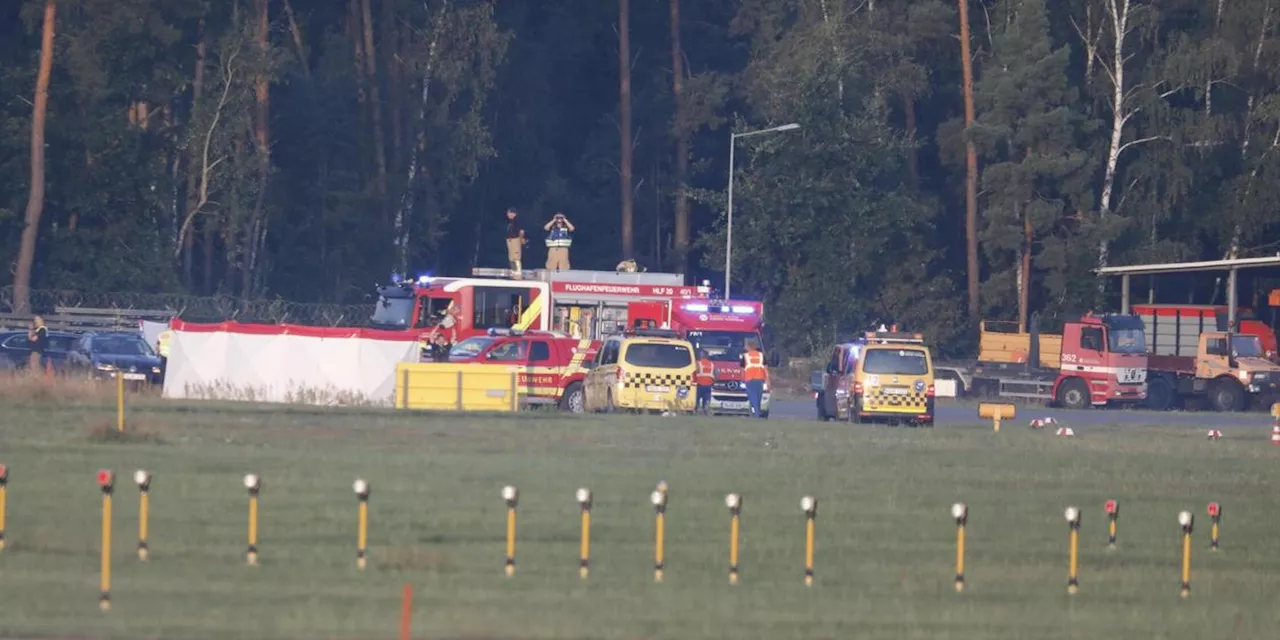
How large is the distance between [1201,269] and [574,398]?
91.7 feet

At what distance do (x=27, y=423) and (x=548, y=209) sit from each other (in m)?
51.8

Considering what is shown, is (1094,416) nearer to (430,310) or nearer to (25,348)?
(430,310)

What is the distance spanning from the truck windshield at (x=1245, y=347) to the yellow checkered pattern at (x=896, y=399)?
19.4 m

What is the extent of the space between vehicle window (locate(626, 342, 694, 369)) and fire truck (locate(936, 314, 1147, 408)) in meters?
18.4

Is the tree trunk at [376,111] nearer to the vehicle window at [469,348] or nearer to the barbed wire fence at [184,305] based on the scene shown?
the barbed wire fence at [184,305]

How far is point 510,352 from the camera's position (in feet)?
127

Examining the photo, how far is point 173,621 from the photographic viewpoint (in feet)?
44.0

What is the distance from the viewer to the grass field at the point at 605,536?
14.3 meters

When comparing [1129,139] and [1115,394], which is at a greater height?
[1129,139]

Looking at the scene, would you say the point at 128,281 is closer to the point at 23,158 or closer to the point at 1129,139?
the point at 23,158

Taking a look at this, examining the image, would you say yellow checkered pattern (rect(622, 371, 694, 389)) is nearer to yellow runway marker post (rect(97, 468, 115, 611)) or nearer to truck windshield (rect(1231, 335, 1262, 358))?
truck windshield (rect(1231, 335, 1262, 358))

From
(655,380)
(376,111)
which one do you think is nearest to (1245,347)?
(655,380)

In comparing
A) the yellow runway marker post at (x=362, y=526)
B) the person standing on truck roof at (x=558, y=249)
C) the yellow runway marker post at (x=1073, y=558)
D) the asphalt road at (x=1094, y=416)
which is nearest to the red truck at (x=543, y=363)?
the asphalt road at (x=1094, y=416)

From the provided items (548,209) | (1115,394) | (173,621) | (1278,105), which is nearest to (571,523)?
(173,621)
